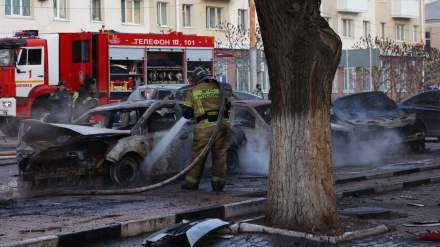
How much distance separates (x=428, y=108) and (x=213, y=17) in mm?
22915

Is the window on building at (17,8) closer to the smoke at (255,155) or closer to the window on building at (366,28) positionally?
the smoke at (255,155)

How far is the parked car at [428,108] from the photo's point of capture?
23.2 m

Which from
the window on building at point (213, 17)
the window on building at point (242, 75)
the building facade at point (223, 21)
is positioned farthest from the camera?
the window on building at point (213, 17)

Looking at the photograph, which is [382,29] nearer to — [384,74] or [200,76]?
[384,74]

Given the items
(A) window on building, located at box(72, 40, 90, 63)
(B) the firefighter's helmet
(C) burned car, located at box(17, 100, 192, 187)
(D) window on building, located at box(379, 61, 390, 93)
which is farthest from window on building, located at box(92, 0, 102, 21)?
(B) the firefighter's helmet

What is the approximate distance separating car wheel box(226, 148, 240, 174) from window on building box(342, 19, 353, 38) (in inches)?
1544

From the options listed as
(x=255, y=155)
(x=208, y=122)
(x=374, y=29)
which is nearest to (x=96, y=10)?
(x=374, y=29)

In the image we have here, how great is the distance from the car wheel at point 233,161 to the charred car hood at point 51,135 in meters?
3.09

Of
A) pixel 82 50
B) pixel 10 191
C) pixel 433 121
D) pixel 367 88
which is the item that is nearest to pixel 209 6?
pixel 367 88

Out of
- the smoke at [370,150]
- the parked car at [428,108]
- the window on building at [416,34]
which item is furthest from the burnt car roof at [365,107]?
the window on building at [416,34]

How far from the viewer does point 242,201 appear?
11023mm

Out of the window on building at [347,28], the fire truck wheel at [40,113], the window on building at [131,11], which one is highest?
the window on building at [347,28]

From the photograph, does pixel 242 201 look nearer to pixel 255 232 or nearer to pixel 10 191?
pixel 255 232

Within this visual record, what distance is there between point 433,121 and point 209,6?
74.7 ft
